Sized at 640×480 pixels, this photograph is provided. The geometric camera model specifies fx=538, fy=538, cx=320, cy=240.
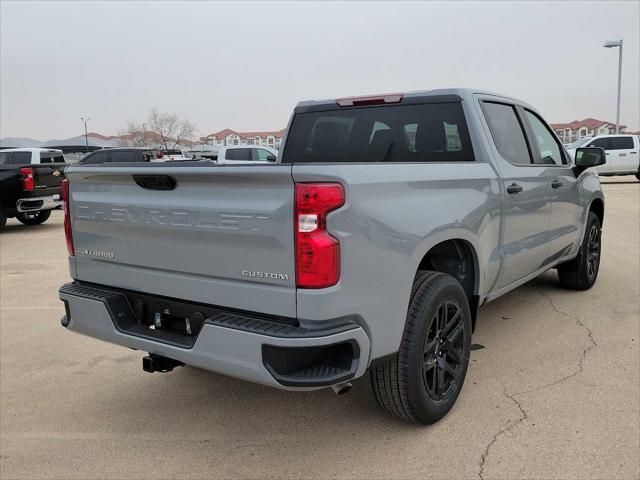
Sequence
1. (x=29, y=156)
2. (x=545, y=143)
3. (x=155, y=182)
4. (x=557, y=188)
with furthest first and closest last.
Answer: (x=29, y=156) → (x=545, y=143) → (x=557, y=188) → (x=155, y=182)

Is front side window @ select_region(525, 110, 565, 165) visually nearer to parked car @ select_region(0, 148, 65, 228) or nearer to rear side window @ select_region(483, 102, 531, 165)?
rear side window @ select_region(483, 102, 531, 165)

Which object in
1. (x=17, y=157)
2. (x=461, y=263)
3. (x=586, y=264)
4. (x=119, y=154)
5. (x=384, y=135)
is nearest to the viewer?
(x=461, y=263)

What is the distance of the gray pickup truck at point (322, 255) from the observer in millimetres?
2293

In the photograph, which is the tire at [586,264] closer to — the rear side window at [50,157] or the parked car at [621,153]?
the rear side window at [50,157]

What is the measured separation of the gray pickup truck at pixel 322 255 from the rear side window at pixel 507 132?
0.03 meters

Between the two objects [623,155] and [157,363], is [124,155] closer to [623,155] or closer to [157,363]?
[623,155]

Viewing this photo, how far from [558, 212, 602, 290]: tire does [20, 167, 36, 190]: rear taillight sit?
34.1ft

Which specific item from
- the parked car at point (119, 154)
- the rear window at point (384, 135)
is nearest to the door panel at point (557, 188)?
the rear window at point (384, 135)

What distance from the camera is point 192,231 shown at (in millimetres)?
2572

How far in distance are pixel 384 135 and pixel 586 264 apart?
2.89 m

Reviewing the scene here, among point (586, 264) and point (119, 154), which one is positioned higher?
point (119, 154)

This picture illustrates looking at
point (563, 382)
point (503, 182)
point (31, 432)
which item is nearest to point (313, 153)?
point (503, 182)

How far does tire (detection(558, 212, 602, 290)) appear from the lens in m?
5.50

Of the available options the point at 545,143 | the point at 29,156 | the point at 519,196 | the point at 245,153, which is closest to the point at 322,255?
the point at 519,196
